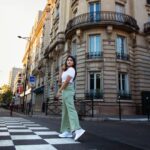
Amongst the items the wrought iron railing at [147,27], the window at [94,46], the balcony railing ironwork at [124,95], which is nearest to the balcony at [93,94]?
the balcony railing ironwork at [124,95]

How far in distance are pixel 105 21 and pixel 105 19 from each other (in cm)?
30

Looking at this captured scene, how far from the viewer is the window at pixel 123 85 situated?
765 inches

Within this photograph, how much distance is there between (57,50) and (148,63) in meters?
9.83

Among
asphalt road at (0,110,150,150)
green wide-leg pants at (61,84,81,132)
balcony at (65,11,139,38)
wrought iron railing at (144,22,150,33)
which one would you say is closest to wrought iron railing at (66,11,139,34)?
balcony at (65,11,139,38)

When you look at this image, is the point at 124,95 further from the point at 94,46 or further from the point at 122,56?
the point at 94,46

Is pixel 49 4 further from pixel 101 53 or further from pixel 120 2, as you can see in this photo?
pixel 101 53

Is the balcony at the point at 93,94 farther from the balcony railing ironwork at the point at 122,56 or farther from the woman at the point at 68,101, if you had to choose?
the woman at the point at 68,101

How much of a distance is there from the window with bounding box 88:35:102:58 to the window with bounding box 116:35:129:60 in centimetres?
173

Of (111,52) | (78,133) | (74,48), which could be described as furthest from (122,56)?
(78,133)

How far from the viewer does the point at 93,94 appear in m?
19.0

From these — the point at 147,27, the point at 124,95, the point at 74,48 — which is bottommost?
the point at 124,95

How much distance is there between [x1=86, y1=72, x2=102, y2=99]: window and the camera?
62.0 feet

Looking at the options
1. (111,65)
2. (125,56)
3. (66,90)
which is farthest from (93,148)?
(125,56)

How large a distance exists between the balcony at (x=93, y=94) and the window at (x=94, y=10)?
6.53 metres
